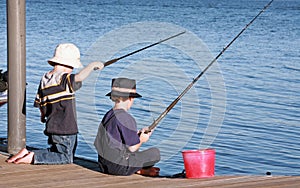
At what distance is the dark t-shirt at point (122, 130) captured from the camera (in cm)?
617

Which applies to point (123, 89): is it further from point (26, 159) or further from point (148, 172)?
point (26, 159)

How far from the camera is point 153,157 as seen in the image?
632 cm

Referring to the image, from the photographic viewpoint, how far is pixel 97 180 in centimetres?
600

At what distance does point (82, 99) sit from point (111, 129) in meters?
6.54

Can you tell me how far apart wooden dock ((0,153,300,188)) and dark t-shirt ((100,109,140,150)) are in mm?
222

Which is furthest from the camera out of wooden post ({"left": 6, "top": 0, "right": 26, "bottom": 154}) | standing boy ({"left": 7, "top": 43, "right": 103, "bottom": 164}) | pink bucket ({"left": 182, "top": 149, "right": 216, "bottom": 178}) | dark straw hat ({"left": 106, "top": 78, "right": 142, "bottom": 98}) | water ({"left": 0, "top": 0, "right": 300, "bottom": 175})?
water ({"left": 0, "top": 0, "right": 300, "bottom": 175})

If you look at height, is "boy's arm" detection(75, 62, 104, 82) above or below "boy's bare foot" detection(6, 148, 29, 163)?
above

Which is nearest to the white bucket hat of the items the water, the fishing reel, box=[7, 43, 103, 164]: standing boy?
box=[7, 43, 103, 164]: standing boy

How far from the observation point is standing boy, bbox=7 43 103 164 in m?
6.44

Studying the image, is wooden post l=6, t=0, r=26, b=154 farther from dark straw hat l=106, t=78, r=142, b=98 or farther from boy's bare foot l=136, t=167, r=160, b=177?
boy's bare foot l=136, t=167, r=160, b=177

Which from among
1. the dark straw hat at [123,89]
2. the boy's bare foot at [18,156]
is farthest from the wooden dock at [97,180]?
the dark straw hat at [123,89]

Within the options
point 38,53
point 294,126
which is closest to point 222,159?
point 294,126

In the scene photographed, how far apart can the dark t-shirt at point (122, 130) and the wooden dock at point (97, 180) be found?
222 millimetres

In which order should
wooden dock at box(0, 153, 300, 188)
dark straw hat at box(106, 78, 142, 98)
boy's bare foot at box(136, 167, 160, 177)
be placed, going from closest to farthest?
wooden dock at box(0, 153, 300, 188)
boy's bare foot at box(136, 167, 160, 177)
dark straw hat at box(106, 78, 142, 98)
